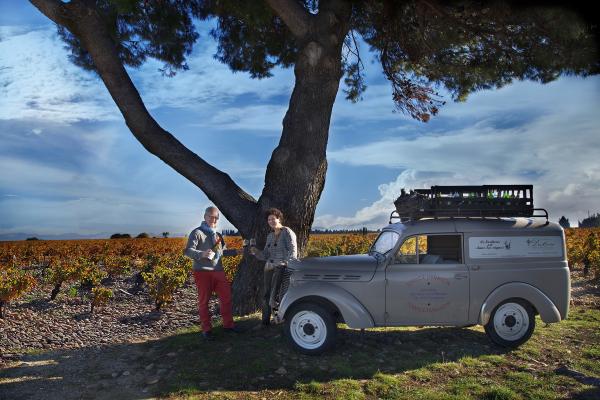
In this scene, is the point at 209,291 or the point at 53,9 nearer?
the point at 209,291

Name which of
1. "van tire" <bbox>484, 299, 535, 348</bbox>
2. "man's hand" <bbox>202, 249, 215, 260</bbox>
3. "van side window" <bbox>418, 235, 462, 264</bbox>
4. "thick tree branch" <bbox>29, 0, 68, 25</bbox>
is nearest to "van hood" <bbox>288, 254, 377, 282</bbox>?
"van side window" <bbox>418, 235, 462, 264</bbox>

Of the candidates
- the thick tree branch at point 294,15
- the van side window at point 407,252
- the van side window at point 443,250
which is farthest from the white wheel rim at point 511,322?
the thick tree branch at point 294,15

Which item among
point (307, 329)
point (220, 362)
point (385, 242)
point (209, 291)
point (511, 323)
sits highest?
point (385, 242)

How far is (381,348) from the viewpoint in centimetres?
→ 786

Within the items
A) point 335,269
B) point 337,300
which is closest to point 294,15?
point 335,269

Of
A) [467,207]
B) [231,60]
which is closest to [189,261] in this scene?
[231,60]

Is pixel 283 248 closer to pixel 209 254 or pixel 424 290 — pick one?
pixel 209 254

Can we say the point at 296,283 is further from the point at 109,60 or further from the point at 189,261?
the point at 189,261

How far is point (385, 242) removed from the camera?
8.16 metres

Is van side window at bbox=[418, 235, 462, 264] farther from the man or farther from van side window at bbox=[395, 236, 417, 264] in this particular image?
the man

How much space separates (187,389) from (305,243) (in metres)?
4.15

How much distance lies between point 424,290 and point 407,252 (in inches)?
23.7

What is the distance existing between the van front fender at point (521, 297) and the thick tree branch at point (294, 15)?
6176 mm

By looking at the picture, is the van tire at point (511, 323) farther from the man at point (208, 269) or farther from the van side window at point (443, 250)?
the man at point (208, 269)
